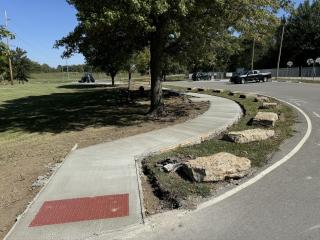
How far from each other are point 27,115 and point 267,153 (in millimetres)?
15911

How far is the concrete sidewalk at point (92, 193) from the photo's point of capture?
5.88m

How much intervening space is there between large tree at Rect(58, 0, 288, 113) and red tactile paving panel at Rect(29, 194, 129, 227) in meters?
7.66

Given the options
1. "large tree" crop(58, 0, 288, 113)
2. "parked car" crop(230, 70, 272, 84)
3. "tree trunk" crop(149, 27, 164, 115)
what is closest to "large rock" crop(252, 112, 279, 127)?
"large tree" crop(58, 0, 288, 113)

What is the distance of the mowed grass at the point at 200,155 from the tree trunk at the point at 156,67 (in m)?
4.45

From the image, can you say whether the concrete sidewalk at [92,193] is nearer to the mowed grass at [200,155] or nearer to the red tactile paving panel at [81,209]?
the red tactile paving panel at [81,209]

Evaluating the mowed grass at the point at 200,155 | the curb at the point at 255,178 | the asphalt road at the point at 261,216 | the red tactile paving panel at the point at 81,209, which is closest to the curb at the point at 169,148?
the mowed grass at the point at 200,155

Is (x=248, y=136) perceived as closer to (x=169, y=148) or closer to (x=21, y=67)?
(x=169, y=148)

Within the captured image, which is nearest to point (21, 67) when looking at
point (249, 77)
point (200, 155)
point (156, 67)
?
point (249, 77)

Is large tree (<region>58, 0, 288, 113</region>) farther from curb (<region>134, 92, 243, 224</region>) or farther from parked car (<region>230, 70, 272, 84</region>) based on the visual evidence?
parked car (<region>230, 70, 272, 84</region>)

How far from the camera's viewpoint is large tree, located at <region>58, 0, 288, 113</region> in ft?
44.9

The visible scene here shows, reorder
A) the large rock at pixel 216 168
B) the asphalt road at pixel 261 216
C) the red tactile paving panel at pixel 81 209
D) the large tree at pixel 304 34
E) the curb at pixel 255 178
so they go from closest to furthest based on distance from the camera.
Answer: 1. the asphalt road at pixel 261 216
2. the red tactile paving panel at pixel 81 209
3. the curb at pixel 255 178
4. the large rock at pixel 216 168
5. the large tree at pixel 304 34

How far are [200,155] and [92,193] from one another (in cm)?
312

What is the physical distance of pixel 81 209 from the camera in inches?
260

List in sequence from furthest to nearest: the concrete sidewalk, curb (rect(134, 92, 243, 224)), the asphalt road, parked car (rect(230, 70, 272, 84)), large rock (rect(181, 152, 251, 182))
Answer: parked car (rect(230, 70, 272, 84)), large rock (rect(181, 152, 251, 182)), curb (rect(134, 92, 243, 224)), the concrete sidewalk, the asphalt road
